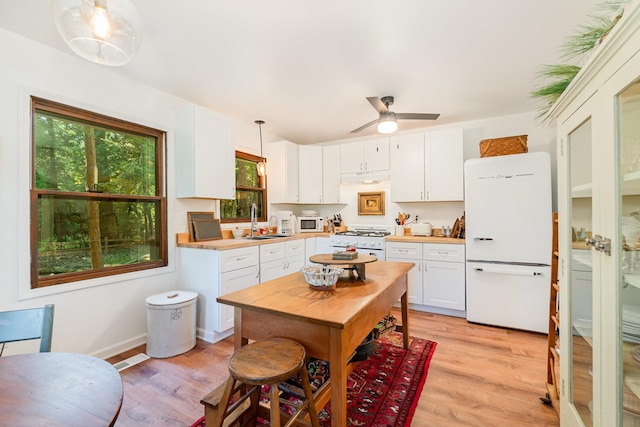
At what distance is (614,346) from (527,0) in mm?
1867

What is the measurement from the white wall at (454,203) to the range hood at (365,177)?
0.24m

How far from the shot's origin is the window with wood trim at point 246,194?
3.81 m

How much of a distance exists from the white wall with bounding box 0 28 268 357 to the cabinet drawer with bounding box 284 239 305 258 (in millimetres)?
1320

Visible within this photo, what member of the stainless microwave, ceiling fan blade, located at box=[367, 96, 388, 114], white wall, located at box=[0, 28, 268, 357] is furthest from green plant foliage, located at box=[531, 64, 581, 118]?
the stainless microwave

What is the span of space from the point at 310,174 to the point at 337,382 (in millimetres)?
3579

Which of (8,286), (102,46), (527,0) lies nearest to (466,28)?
(527,0)

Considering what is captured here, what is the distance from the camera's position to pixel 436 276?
3.44 m

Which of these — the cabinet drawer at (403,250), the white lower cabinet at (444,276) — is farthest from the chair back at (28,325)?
the white lower cabinet at (444,276)

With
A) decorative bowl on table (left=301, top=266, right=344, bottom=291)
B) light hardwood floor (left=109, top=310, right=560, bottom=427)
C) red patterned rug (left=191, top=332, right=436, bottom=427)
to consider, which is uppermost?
decorative bowl on table (left=301, top=266, right=344, bottom=291)

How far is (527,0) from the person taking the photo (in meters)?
1.65

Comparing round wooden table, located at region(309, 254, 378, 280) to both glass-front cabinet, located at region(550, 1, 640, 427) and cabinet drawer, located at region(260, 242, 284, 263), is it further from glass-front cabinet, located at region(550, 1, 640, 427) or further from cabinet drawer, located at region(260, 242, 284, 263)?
cabinet drawer, located at region(260, 242, 284, 263)

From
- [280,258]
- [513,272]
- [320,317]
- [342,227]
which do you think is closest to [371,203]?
[342,227]

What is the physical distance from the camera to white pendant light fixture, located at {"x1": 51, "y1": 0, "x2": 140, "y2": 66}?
113 cm

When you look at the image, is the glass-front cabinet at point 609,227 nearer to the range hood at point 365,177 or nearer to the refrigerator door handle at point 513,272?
the refrigerator door handle at point 513,272
